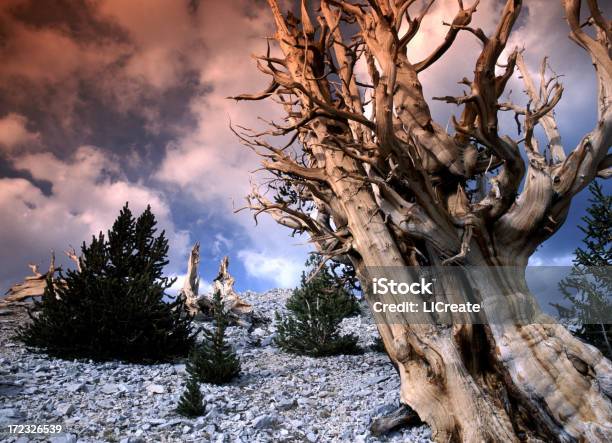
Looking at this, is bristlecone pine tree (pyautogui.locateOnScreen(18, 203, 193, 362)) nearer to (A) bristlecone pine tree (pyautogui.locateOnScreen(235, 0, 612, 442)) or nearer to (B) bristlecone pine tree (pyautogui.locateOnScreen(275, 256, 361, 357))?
(B) bristlecone pine tree (pyautogui.locateOnScreen(275, 256, 361, 357))

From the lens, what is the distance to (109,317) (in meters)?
8.86

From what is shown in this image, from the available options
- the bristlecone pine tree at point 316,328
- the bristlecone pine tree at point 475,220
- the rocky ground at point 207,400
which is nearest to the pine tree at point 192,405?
the rocky ground at point 207,400

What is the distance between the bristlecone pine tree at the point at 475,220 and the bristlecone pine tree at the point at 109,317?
501cm

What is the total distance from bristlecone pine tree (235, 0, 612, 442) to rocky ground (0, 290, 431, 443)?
104cm

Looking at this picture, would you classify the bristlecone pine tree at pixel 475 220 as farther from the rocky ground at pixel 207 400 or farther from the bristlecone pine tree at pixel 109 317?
the bristlecone pine tree at pixel 109 317

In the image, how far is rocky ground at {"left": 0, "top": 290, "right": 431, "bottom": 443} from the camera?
5.16m

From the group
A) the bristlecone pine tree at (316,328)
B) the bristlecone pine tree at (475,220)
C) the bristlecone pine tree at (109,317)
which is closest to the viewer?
the bristlecone pine tree at (475,220)

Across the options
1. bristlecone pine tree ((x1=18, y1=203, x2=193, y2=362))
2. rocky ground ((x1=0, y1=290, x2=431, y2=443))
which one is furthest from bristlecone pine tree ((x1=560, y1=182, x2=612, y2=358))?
bristlecone pine tree ((x1=18, y1=203, x2=193, y2=362))

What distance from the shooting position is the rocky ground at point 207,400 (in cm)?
516

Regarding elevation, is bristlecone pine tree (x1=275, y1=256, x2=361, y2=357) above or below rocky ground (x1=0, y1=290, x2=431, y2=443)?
above

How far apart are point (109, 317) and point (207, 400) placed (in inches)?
150

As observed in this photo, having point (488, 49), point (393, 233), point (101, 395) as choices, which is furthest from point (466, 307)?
point (101, 395)

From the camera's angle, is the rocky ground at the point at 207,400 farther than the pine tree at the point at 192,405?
No

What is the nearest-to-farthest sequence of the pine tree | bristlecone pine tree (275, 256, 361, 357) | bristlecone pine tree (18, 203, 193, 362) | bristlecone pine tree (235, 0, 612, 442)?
bristlecone pine tree (235, 0, 612, 442) → the pine tree → bristlecone pine tree (18, 203, 193, 362) → bristlecone pine tree (275, 256, 361, 357)
